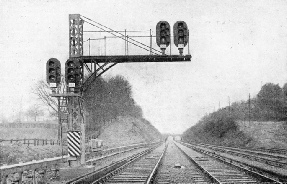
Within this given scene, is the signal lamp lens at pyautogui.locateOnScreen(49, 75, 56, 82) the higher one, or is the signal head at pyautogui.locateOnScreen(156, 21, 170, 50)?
the signal head at pyautogui.locateOnScreen(156, 21, 170, 50)

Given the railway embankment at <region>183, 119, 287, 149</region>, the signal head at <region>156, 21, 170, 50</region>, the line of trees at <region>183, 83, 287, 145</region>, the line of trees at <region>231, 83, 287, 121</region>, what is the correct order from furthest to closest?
the line of trees at <region>231, 83, 287, 121</region> → the line of trees at <region>183, 83, 287, 145</region> → the railway embankment at <region>183, 119, 287, 149</region> → the signal head at <region>156, 21, 170, 50</region>

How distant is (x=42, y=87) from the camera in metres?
67.8

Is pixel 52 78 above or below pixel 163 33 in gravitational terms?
below

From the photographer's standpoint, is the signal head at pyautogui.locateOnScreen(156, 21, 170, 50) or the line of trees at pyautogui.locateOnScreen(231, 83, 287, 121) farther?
the line of trees at pyautogui.locateOnScreen(231, 83, 287, 121)

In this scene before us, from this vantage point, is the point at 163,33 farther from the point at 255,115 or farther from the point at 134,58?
the point at 255,115

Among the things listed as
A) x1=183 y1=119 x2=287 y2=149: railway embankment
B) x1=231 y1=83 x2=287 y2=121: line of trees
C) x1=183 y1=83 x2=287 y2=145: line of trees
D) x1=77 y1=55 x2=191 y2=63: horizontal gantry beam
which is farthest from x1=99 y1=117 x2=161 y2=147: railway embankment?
x1=77 y1=55 x2=191 y2=63: horizontal gantry beam

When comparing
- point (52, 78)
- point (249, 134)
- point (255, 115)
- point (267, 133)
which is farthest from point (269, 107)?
point (52, 78)

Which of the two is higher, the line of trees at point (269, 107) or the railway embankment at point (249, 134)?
the line of trees at point (269, 107)

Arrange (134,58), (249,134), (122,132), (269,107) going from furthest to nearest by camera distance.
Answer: (269,107)
(122,132)
(249,134)
(134,58)

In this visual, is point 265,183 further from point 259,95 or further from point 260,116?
point 259,95

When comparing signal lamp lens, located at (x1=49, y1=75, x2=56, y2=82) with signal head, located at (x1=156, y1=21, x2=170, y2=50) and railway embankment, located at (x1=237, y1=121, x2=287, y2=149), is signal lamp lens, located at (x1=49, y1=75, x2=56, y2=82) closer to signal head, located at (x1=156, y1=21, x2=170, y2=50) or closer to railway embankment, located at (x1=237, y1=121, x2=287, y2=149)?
signal head, located at (x1=156, y1=21, x2=170, y2=50)

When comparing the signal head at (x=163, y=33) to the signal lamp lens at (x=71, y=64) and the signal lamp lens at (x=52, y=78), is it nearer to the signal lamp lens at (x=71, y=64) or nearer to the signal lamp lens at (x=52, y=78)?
the signal lamp lens at (x=71, y=64)

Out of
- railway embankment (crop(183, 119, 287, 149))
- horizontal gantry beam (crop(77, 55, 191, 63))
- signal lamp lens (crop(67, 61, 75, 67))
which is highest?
horizontal gantry beam (crop(77, 55, 191, 63))

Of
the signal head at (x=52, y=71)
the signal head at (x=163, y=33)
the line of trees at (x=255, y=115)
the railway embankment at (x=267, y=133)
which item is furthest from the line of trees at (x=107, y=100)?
the signal head at (x=163, y=33)
